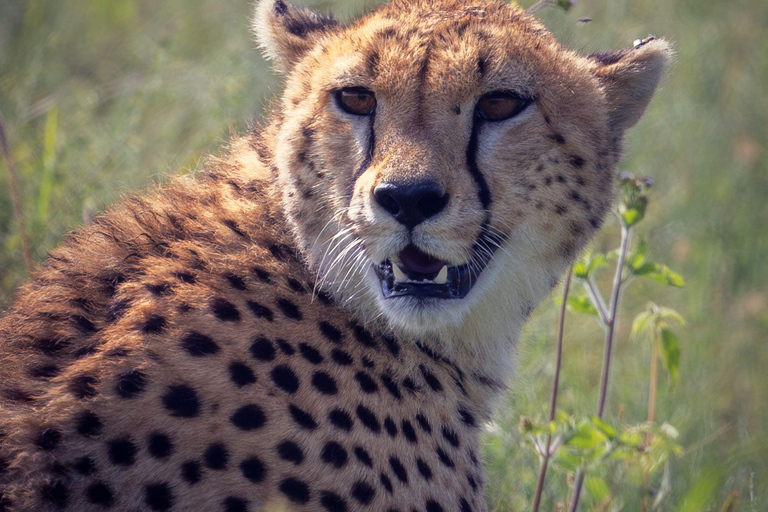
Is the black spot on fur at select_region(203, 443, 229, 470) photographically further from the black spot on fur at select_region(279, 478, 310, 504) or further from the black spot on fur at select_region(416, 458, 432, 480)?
the black spot on fur at select_region(416, 458, 432, 480)

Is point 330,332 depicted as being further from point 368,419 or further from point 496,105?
point 496,105

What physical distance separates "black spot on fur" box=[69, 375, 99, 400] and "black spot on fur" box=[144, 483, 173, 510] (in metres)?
0.23

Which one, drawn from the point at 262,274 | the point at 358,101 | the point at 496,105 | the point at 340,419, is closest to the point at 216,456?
the point at 340,419

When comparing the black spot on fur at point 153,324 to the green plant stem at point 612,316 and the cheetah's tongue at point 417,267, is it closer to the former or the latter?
the cheetah's tongue at point 417,267

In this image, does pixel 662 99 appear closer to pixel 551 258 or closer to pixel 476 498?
pixel 551 258

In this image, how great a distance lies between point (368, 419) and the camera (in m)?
2.05

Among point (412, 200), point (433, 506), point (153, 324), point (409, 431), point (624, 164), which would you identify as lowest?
point (624, 164)

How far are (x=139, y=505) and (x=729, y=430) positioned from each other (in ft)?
9.26

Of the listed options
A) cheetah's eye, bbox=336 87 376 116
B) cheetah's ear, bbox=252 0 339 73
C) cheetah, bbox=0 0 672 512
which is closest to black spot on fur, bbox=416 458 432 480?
cheetah, bbox=0 0 672 512

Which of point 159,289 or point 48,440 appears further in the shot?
point 159,289

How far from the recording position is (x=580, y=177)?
7.63 feet

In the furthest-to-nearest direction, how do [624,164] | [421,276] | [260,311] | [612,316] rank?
[624,164], [612,316], [421,276], [260,311]

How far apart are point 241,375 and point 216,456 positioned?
7.4 inches

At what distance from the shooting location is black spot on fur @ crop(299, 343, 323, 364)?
2.08 metres
